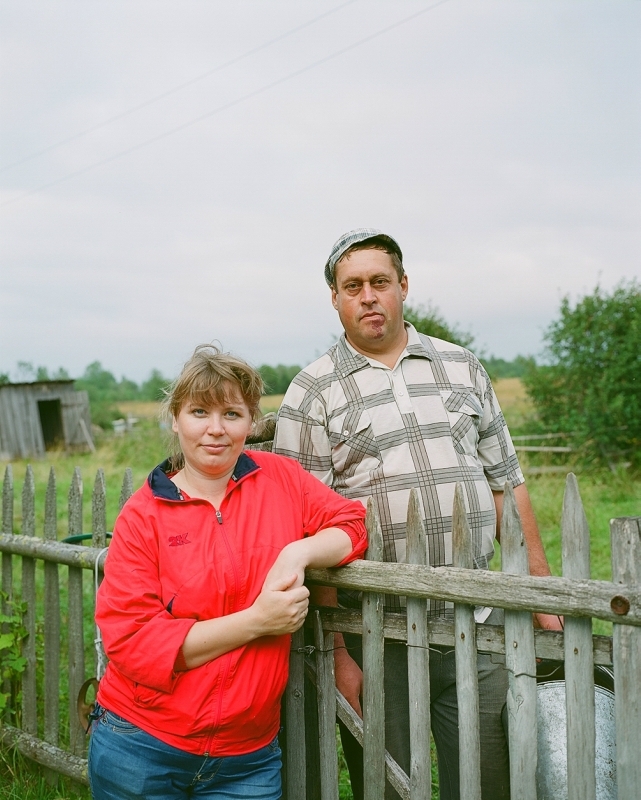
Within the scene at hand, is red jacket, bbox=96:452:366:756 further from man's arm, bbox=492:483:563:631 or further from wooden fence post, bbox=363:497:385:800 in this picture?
man's arm, bbox=492:483:563:631

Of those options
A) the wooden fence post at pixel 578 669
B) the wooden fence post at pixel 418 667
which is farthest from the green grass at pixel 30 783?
the wooden fence post at pixel 578 669

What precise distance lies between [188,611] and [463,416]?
1.31m

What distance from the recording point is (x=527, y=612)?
237 cm

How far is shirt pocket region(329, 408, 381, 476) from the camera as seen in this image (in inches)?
114

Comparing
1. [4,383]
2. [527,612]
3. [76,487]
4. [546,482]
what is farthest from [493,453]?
[4,383]

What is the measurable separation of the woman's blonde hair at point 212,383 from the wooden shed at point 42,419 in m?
26.3

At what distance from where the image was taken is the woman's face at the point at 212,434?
240cm

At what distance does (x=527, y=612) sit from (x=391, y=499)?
66cm

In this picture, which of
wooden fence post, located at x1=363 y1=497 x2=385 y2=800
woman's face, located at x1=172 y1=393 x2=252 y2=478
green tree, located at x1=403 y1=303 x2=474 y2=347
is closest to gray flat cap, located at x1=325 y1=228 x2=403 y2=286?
woman's face, located at x1=172 y1=393 x2=252 y2=478

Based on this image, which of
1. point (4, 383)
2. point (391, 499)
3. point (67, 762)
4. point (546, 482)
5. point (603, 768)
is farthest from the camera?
point (4, 383)

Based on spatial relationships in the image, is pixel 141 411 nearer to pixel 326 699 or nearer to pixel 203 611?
pixel 326 699

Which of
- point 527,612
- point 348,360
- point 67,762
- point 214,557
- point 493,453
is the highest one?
point 348,360

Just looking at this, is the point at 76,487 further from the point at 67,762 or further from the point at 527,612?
the point at 527,612

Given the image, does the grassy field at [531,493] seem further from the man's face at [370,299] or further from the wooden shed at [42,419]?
the wooden shed at [42,419]
